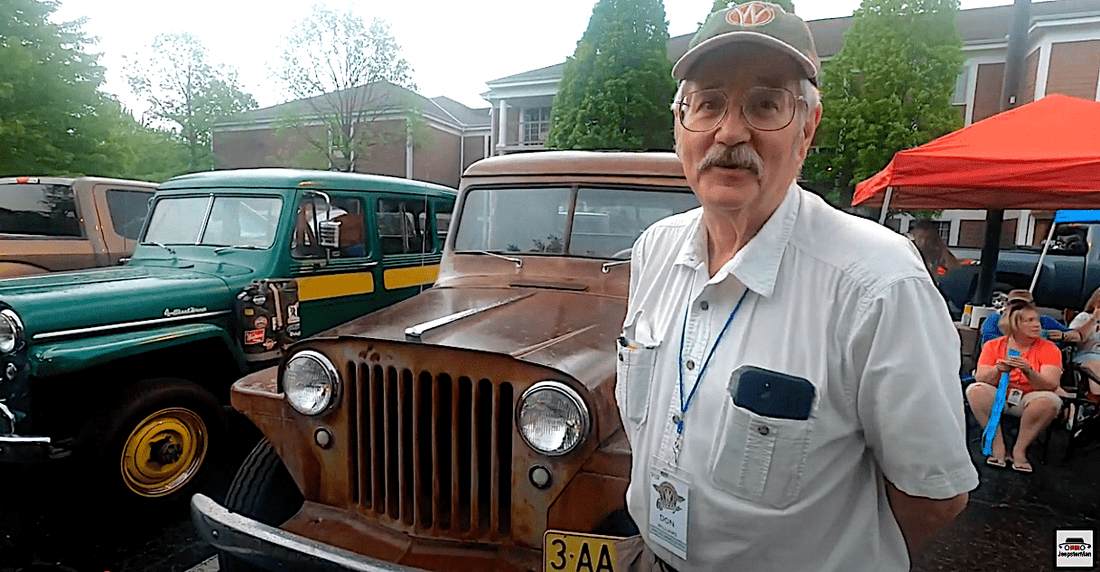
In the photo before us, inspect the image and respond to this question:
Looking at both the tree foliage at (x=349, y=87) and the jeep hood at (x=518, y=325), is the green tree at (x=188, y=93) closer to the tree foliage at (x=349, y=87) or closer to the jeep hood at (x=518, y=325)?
the tree foliage at (x=349, y=87)

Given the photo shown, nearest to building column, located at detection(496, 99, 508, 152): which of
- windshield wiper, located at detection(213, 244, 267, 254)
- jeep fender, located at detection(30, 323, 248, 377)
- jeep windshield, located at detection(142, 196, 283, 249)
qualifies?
jeep windshield, located at detection(142, 196, 283, 249)

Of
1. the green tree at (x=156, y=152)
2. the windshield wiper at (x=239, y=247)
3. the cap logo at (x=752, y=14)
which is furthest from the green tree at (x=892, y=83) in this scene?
the green tree at (x=156, y=152)

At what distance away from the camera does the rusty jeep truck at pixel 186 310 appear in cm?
322

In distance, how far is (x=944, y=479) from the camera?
1109mm

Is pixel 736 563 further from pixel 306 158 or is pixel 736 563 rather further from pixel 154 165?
pixel 154 165

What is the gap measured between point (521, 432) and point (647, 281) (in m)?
0.63

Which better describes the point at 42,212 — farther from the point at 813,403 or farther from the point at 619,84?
the point at 619,84

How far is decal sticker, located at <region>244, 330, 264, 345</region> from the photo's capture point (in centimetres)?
405

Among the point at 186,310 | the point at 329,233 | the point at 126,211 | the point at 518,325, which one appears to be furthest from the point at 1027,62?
the point at 186,310

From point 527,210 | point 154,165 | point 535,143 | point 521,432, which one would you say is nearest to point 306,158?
point 154,165

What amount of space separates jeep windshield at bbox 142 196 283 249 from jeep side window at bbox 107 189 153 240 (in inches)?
103

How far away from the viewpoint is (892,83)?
1532 centimetres

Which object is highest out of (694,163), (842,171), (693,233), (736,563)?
(842,171)

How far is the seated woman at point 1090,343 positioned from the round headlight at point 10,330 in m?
6.28
